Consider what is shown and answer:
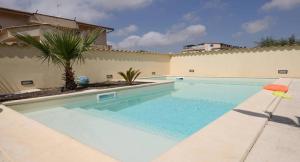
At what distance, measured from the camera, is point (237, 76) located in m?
16.1

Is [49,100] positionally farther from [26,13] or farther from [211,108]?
[26,13]

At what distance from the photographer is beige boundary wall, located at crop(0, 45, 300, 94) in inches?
342

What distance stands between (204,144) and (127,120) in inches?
114

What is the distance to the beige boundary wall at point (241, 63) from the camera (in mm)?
14032

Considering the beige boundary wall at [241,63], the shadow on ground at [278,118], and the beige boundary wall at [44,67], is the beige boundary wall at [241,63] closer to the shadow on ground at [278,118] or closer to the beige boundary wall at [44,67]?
the beige boundary wall at [44,67]

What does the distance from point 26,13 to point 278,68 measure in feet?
74.3

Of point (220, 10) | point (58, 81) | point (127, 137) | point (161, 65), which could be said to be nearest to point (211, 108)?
point (127, 137)

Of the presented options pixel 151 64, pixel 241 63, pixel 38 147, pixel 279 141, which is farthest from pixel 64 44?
pixel 241 63

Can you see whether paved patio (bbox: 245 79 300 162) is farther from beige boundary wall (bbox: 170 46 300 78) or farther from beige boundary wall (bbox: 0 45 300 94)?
beige boundary wall (bbox: 170 46 300 78)

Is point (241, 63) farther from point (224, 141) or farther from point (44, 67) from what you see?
point (224, 141)

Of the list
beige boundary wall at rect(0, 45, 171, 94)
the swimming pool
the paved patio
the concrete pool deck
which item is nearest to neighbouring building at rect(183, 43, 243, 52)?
beige boundary wall at rect(0, 45, 171, 94)

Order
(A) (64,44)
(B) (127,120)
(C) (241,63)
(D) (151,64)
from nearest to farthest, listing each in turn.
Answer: (B) (127,120) → (A) (64,44) → (C) (241,63) → (D) (151,64)

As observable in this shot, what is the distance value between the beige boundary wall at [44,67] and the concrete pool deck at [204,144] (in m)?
5.65

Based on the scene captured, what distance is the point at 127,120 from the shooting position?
5.21 metres
